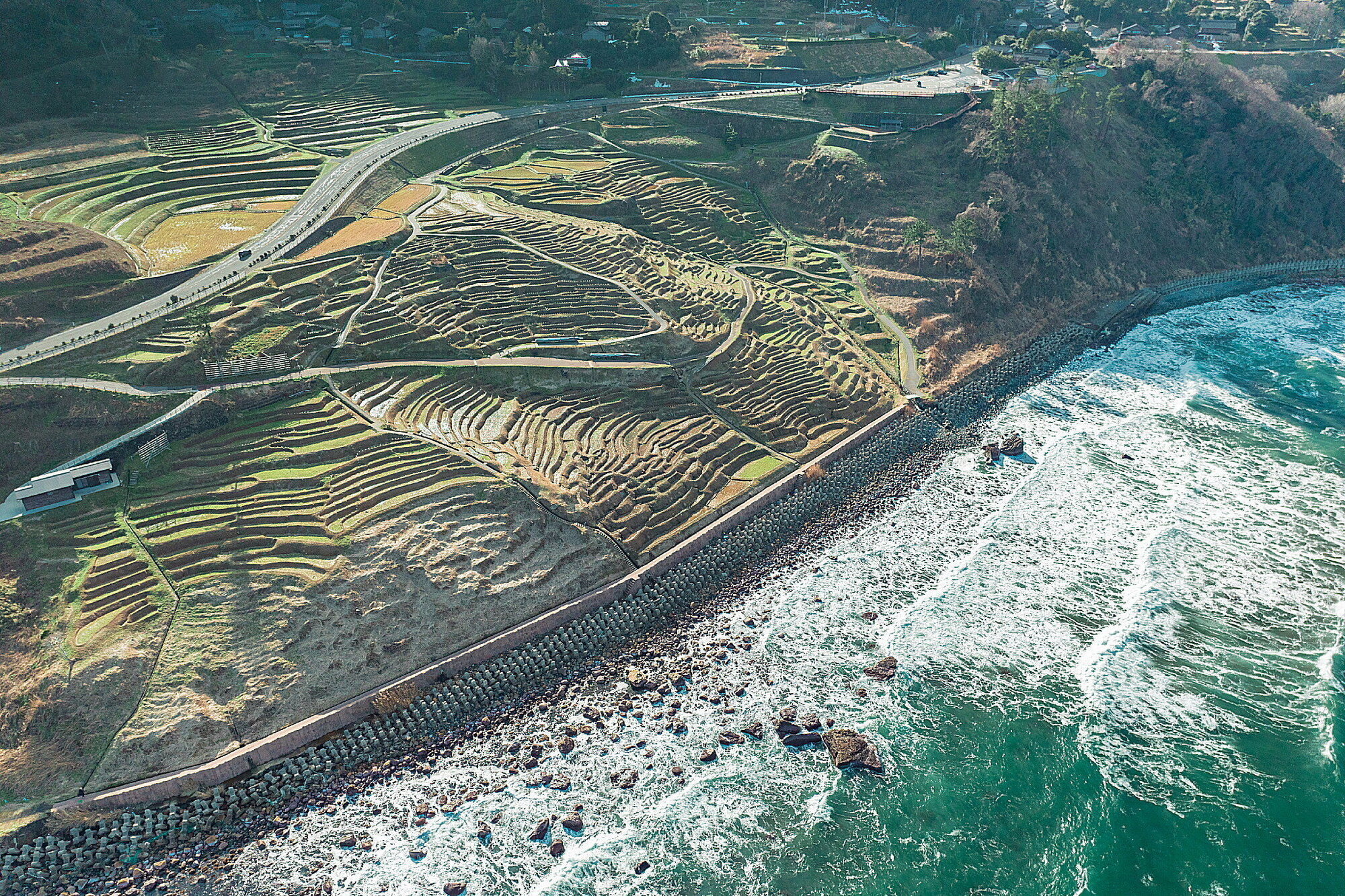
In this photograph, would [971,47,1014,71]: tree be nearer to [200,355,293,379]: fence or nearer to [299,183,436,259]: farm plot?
[299,183,436,259]: farm plot

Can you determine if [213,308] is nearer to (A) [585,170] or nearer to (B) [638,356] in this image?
(B) [638,356]

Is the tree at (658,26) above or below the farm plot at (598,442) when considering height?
above

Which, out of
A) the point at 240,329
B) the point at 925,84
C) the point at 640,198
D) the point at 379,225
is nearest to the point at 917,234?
the point at 640,198

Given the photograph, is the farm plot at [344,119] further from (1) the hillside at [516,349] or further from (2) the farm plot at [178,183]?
(2) the farm plot at [178,183]

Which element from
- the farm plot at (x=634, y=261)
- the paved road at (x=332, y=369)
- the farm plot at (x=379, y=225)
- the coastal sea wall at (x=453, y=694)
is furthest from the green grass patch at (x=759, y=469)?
the farm plot at (x=379, y=225)

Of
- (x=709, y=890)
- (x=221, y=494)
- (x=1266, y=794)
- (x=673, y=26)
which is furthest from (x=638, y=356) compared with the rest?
(x=673, y=26)

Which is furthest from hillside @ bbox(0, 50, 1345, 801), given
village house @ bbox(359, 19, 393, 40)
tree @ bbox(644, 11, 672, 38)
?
tree @ bbox(644, 11, 672, 38)
